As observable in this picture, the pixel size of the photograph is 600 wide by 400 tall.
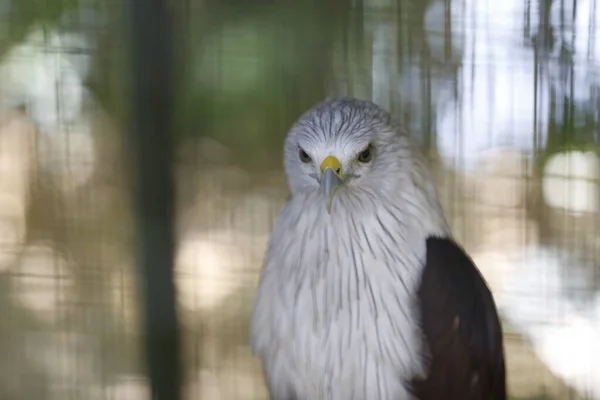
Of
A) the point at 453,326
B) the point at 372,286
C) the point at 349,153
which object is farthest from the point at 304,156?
the point at 453,326

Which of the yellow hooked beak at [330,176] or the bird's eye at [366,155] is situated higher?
the bird's eye at [366,155]

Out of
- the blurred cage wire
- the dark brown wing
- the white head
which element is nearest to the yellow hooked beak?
the white head

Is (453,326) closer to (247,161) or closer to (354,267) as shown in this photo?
(354,267)

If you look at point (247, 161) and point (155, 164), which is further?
point (247, 161)

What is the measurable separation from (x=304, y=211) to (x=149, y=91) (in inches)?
10.5

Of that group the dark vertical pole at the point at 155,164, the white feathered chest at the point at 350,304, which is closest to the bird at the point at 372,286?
the white feathered chest at the point at 350,304

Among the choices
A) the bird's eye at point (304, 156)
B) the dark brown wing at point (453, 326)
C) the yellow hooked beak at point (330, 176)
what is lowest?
the dark brown wing at point (453, 326)

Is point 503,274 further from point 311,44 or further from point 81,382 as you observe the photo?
point 81,382

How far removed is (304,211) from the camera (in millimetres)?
982

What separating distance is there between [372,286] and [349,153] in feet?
0.60

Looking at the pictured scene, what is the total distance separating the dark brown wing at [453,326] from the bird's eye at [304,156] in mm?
207

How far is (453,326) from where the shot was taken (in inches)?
37.4

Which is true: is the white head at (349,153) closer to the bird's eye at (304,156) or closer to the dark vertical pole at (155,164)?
the bird's eye at (304,156)

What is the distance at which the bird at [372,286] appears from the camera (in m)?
0.94
